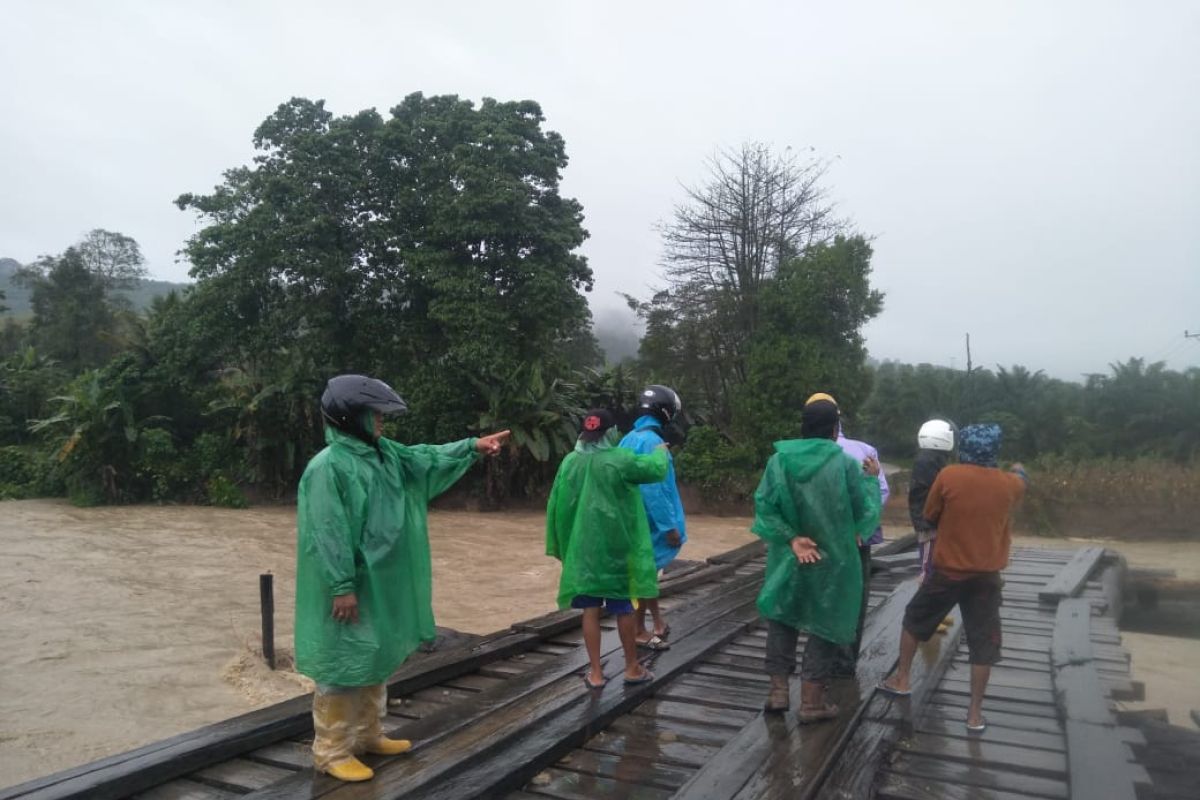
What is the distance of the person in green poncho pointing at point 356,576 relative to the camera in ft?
10.9

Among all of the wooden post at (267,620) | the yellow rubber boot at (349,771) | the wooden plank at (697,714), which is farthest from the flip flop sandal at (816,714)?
the wooden post at (267,620)

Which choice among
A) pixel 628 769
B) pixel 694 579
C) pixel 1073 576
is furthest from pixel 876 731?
pixel 1073 576

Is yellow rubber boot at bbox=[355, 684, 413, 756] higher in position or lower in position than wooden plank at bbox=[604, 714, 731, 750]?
higher

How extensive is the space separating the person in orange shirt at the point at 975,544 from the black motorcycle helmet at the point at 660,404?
162cm

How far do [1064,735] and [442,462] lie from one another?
3.36m

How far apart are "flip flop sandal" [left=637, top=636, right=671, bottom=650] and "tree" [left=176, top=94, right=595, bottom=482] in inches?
552

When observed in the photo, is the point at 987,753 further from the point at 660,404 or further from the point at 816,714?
the point at 660,404

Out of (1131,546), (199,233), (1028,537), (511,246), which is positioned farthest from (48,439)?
(1131,546)

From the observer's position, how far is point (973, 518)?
439cm

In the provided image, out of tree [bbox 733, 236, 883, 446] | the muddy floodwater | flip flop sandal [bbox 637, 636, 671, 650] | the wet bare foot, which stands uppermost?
tree [bbox 733, 236, 883, 446]

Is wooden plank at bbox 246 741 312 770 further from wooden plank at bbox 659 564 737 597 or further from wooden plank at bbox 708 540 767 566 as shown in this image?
wooden plank at bbox 708 540 767 566

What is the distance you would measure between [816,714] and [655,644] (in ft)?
5.39

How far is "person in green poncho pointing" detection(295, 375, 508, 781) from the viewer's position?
3.34 meters

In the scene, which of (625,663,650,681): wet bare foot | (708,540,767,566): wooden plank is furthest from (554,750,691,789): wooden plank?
(708,540,767,566): wooden plank
